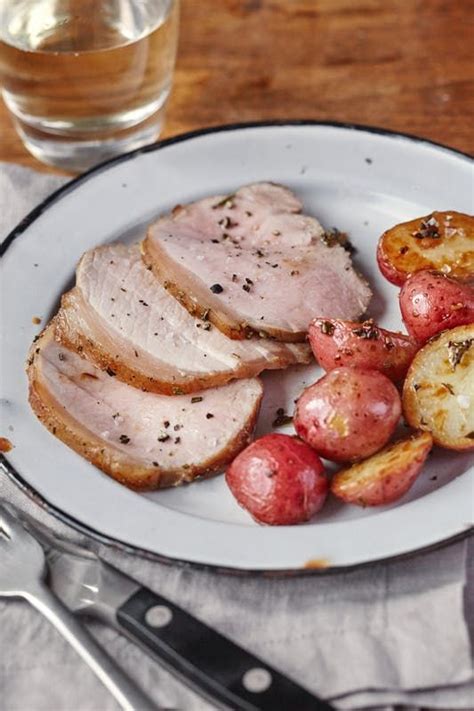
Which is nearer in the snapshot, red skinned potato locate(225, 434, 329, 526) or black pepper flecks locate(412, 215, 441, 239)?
red skinned potato locate(225, 434, 329, 526)

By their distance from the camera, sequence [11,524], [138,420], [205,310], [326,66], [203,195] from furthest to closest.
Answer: [326,66] < [203,195] < [205,310] < [138,420] < [11,524]

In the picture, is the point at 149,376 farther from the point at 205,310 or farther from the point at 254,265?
the point at 254,265

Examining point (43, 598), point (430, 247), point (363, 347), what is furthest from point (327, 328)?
point (43, 598)

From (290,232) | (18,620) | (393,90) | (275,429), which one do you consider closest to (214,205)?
(290,232)

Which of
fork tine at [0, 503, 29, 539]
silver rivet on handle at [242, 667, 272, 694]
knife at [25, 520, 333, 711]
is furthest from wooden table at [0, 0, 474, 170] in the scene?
silver rivet on handle at [242, 667, 272, 694]

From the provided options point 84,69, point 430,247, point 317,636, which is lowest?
point 317,636

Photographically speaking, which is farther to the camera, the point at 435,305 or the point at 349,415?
the point at 435,305

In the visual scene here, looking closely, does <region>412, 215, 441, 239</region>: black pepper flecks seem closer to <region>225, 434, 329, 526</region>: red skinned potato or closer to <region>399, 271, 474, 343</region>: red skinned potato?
<region>399, 271, 474, 343</region>: red skinned potato

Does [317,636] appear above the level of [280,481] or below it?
below
